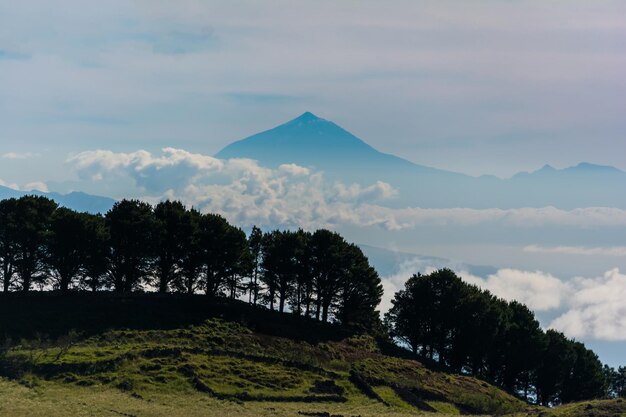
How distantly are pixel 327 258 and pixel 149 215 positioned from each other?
3059cm

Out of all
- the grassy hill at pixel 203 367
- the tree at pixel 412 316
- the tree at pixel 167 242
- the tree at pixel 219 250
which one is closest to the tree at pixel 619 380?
the tree at pixel 412 316

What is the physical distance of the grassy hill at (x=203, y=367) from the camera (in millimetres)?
61594

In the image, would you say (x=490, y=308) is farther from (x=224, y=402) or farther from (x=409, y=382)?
(x=224, y=402)

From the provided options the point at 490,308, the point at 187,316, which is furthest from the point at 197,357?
the point at 490,308

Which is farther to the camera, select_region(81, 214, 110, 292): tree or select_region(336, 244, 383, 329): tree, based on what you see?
select_region(336, 244, 383, 329): tree

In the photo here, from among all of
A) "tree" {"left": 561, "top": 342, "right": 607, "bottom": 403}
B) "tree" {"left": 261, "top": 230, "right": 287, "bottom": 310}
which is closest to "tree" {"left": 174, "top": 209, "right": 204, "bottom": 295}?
"tree" {"left": 261, "top": 230, "right": 287, "bottom": 310}

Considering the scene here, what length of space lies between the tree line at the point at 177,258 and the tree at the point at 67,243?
15 cm

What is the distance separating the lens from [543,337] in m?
→ 115

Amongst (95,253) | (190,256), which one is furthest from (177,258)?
(95,253)

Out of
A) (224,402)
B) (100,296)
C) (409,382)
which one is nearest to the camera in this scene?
(224,402)

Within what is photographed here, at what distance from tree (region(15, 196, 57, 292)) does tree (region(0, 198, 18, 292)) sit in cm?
51

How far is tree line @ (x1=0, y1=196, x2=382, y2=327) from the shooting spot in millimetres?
101188

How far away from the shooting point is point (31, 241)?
100875 millimetres

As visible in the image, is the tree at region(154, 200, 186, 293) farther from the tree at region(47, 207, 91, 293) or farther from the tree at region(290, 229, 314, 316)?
the tree at region(290, 229, 314, 316)
